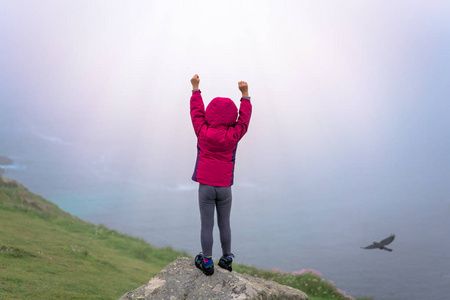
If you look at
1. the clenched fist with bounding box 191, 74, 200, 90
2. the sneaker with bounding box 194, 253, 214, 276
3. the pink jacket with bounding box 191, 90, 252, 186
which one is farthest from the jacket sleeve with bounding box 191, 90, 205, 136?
the sneaker with bounding box 194, 253, 214, 276

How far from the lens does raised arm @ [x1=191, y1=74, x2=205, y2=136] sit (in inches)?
262

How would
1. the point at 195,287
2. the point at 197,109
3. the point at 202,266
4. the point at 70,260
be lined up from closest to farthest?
the point at 197,109
the point at 195,287
the point at 202,266
the point at 70,260

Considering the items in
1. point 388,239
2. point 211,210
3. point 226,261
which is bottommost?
point 226,261

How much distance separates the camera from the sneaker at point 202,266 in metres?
6.90

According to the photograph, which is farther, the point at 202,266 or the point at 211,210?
the point at 202,266

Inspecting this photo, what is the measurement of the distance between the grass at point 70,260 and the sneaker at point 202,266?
3621mm

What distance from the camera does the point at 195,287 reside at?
22.3ft

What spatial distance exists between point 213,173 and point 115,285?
6.20m

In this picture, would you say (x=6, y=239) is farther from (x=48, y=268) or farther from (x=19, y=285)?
(x=19, y=285)

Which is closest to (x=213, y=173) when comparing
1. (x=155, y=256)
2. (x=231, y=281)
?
(x=231, y=281)

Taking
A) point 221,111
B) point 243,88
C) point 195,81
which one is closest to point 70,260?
point 195,81

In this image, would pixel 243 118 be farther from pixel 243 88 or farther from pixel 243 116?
pixel 243 88

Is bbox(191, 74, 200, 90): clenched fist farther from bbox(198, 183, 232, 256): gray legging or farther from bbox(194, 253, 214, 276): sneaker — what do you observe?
bbox(194, 253, 214, 276): sneaker

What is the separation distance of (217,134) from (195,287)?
265 centimetres
